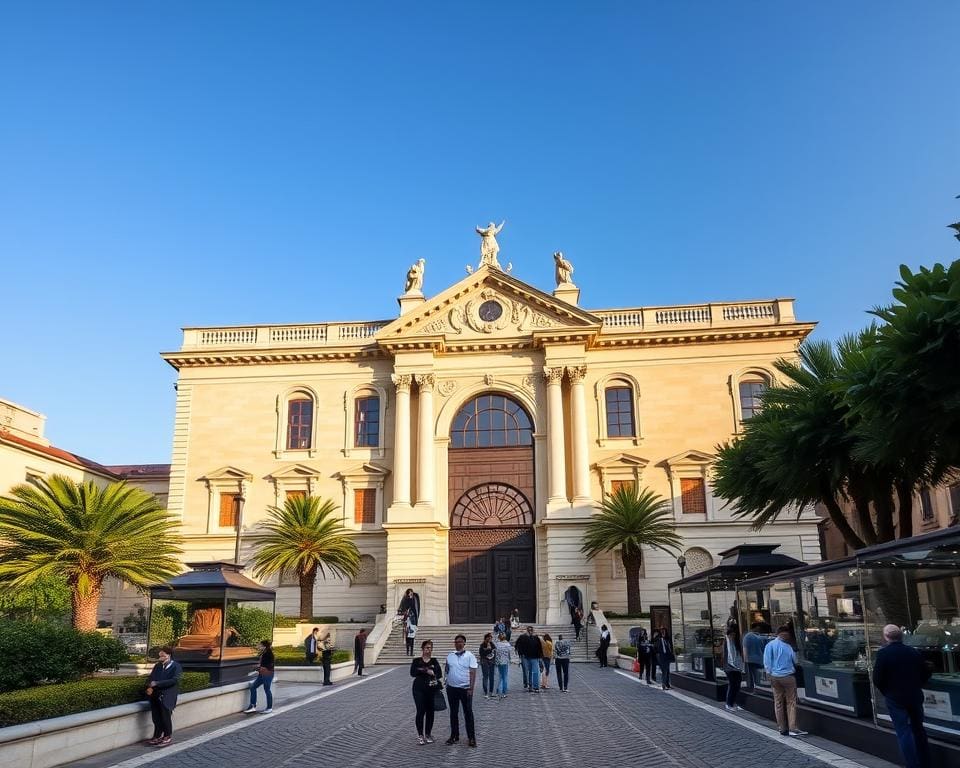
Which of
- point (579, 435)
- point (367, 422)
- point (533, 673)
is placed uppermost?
point (367, 422)

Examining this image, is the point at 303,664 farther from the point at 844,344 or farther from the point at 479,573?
the point at 844,344

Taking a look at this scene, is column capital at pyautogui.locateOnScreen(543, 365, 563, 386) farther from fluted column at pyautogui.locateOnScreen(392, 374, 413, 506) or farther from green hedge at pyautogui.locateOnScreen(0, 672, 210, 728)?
green hedge at pyautogui.locateOnScreen(0, 672, 210, 728)

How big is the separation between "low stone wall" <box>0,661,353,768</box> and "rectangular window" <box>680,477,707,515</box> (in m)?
24.5

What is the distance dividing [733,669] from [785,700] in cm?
328

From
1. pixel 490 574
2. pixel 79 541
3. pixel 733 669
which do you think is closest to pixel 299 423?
pixel 490 574

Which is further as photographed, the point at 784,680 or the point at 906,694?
the point at 784,680

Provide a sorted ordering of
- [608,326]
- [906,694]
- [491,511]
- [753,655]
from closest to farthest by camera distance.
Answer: [906,694]
[753,655]
[491,511]
[608,326]

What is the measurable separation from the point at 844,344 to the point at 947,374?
30.9 feet

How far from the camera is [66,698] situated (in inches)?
473

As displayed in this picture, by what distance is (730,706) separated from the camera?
16547 millimetres

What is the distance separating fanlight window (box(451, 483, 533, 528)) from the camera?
38125 mm

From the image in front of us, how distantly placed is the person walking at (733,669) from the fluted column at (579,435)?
63.0 feet

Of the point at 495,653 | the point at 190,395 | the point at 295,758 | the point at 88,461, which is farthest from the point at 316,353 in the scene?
the point at 295,758

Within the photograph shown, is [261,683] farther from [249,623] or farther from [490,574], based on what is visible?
[490,574]
